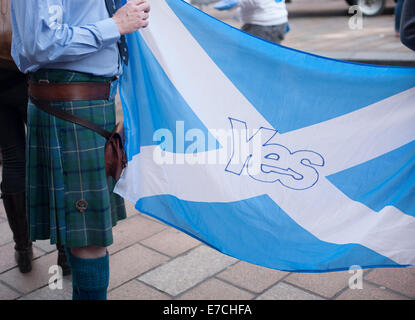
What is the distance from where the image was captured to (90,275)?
82.1 inches

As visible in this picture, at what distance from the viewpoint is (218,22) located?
2277 mm

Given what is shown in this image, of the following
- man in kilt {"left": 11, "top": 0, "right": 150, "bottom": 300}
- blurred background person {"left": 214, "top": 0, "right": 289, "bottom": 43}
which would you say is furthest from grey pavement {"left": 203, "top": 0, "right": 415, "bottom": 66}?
man in kilt {"left": 11, "top": 0, "right": 150, "bottom": 300}

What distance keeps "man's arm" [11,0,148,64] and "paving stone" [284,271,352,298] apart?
1.59 meters

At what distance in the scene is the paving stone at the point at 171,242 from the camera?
3137 mm

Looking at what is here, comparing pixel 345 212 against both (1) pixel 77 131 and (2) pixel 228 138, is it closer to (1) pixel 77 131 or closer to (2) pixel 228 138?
(2) pixel 228 138

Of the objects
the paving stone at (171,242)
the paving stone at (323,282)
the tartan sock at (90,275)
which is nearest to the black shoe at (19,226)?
the paving stone at (171,242)

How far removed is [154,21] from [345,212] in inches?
46.1

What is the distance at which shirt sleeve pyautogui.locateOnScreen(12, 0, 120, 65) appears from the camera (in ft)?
5.72

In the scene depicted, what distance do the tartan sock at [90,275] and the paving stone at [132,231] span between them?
1.01 metres

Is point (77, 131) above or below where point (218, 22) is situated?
below

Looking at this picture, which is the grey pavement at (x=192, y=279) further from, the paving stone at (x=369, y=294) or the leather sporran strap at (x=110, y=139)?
the leather sporran strap at (x=110, y=139)

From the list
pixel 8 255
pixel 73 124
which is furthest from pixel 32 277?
pixel 73 124

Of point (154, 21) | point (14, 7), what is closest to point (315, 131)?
point (154, 21)

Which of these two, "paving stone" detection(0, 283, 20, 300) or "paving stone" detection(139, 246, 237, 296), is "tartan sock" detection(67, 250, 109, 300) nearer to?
"paving stone" detection(139, 246, 237, 296)
